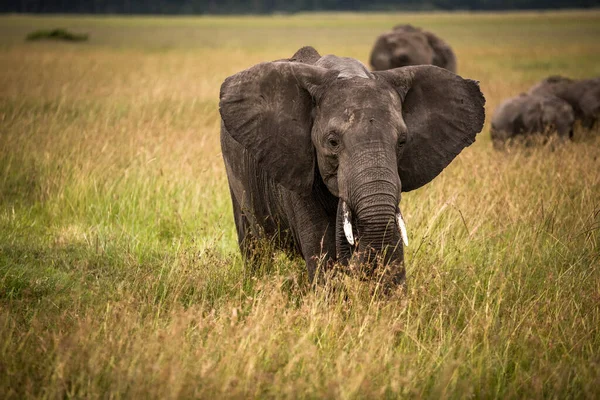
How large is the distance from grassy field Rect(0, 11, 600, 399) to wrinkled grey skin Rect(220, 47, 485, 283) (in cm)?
37

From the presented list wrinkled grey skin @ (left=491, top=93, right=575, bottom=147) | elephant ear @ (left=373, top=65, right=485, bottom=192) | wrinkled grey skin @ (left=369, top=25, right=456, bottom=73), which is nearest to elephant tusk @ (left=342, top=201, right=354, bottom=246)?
elephant ear @ (left=373, top=65, right=485, bottom=192)

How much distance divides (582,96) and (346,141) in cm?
965

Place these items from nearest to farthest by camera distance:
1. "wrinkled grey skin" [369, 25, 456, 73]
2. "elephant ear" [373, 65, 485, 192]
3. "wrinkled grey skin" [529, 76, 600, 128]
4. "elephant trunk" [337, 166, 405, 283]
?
"elephant trunk" [337, 166, 405, 283], "elephant ear" [373, 65, 485, 192], "wrinkled grey skin" [529, 76, 600, 128], "wrinkled grey skin" [369, 25, 456, 73]

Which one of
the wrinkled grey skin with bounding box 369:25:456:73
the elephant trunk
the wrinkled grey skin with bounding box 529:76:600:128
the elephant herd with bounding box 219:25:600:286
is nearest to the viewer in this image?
the elephant trunk

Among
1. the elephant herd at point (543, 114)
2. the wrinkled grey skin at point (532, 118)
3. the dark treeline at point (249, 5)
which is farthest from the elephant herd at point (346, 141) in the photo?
the dark treeline at point (249, 5)

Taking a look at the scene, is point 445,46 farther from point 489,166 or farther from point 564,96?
point 489,166

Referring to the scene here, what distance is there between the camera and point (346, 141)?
14.4ft

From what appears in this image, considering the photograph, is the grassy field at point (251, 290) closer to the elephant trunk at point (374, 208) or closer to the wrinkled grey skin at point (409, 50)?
the elephant trunk at point (374, 208)

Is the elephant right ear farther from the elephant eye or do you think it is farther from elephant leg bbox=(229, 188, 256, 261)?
elephant leg bbox=(229, 188, 256, 261)

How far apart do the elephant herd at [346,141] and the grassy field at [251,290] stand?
12.6 inches

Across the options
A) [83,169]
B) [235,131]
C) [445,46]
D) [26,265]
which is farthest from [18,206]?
[445,46]

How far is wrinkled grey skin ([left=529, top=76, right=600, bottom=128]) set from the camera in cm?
1273

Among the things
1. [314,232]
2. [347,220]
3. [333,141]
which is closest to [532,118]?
[314,232]

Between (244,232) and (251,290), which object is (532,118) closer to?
(244,232)
